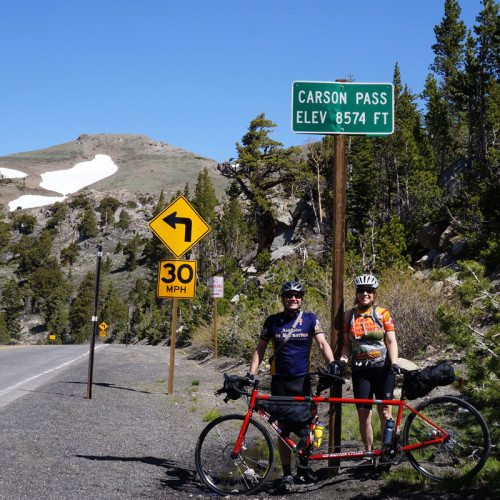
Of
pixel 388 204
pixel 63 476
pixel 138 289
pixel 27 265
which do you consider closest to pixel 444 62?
pixel 388 204

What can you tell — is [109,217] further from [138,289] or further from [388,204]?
[388,204]

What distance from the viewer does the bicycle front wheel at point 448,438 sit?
181 inches

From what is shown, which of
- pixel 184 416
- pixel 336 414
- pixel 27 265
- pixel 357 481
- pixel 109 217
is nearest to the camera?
pixel 357 481

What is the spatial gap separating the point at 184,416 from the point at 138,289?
107152 mm

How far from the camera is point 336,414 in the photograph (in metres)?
→ 5.43

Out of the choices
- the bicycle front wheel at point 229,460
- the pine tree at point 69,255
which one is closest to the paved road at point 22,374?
the bicycle front wheel at point 229,460

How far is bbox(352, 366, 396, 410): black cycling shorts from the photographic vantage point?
5.26 m

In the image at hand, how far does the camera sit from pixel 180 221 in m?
11.1

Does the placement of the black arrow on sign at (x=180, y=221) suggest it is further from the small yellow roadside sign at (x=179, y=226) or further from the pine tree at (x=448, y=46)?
the pine tree at (x=448, y=46)

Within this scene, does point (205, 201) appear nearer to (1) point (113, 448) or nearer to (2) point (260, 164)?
(2) point (260, 164)

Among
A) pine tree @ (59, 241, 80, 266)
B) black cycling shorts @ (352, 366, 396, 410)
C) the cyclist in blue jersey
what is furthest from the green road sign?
pine tree @ (59, 241, 80, 266)

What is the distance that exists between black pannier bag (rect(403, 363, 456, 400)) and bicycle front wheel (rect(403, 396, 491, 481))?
0.43 feet

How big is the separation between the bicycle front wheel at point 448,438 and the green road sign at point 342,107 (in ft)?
9.23

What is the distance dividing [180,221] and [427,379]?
707 cm
